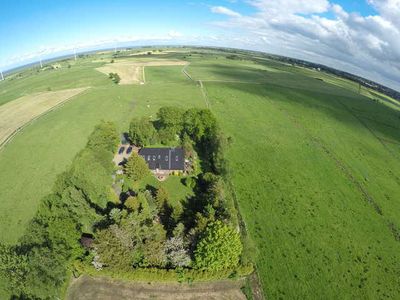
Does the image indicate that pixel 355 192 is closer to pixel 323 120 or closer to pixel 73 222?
pixel 323 120

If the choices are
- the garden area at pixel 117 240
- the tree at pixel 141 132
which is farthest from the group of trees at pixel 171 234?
the tree at pixel 141 132

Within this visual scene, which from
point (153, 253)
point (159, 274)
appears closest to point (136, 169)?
point (153, 253)

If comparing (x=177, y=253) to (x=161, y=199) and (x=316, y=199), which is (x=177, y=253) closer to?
(x=161, y=199)

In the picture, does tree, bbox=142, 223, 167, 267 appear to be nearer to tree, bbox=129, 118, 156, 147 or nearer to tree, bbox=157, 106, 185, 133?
tree, bbox=129, 118, 156, 147

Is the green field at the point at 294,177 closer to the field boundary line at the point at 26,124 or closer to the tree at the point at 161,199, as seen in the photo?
the field boundary line at the point at 26,124

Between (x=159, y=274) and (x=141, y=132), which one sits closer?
(x=159, y=274)

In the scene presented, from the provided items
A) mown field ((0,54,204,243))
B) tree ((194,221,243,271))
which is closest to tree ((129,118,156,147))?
mown field ((0,54,204,243))
